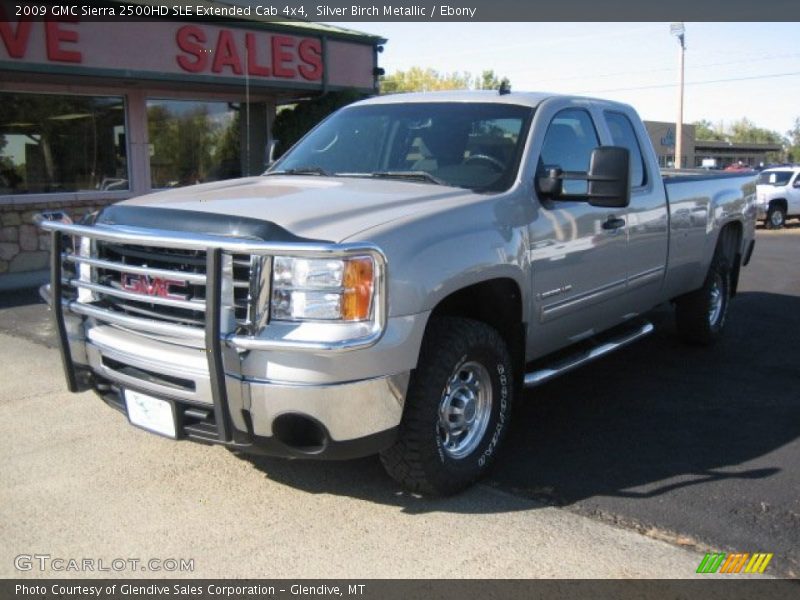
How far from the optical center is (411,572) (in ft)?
10.9

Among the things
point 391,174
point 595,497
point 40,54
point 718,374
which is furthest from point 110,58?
point 595,497

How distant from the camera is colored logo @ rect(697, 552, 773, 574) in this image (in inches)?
133

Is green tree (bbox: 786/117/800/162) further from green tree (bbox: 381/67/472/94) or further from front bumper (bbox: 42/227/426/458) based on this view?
front bumper (bbox: 42/227/426/458)

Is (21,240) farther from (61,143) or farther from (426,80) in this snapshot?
(426,80)

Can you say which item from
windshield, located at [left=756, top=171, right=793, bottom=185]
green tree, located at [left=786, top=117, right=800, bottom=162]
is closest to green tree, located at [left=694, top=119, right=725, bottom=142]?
green tree, located at [left=786, top=117, right=800, bottom=162]

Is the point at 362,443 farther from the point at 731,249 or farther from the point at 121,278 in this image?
the point at 731,249

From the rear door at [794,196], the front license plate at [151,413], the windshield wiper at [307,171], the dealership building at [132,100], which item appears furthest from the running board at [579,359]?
the rear door at [794,196]

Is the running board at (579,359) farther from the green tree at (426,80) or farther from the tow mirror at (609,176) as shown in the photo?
the green tree at (426,80)

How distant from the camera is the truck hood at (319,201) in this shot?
139 inches

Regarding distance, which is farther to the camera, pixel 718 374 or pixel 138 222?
pixel 718 374

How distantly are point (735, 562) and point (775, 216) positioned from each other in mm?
20908

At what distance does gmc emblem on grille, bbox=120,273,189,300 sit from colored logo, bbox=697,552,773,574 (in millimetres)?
2488

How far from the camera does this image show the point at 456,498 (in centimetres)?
399

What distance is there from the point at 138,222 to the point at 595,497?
2.58 m
